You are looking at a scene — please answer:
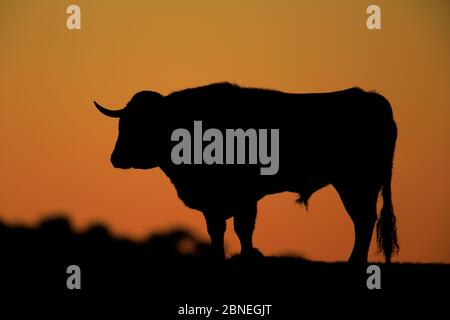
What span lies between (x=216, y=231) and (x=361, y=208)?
76.9 inches

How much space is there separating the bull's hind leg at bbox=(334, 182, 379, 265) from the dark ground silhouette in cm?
48

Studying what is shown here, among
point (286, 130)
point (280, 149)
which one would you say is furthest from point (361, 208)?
point (286, 130)

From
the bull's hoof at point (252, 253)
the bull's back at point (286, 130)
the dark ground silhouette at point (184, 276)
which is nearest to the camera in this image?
the dark ground silhouette at point (184, 276)

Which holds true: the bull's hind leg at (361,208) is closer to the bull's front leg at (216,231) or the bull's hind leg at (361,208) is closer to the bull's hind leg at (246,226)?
the bull's hind leg at (246,226)

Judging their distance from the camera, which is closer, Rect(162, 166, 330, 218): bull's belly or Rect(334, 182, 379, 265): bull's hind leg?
Rect(334, 182, 379, 265): bull's hind leg

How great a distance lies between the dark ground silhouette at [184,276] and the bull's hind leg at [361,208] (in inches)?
18.8

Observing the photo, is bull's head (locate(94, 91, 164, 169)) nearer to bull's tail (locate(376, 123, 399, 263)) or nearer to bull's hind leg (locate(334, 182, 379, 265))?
bull's hind leg (locate(334, 182, 379, 265))

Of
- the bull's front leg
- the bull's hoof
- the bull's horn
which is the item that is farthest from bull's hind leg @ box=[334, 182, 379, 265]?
the bull's horn

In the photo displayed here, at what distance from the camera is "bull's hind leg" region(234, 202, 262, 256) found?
10705mm

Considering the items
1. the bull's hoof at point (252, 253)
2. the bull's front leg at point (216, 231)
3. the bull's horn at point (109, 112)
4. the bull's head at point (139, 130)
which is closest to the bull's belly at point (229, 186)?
the bull's front leg at point (216, 231)

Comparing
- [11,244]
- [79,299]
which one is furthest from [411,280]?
[11,244]

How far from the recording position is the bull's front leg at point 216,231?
10312 millimetres

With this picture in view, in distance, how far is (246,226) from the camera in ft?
35.3
